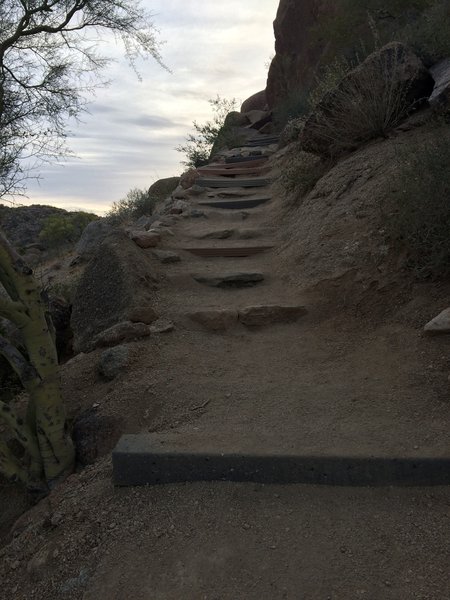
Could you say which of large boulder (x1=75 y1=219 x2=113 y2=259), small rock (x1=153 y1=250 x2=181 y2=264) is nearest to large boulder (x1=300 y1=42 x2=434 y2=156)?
small rock (x1=153 y1=250 x2=181 y2=264)

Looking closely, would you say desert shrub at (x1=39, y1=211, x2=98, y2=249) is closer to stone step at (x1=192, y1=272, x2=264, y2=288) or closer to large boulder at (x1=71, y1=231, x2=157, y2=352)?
large boulder at (x1=71, y1=231, x2=157, y2=352)

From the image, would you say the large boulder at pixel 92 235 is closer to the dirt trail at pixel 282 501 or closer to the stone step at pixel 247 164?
the stone step at pixel 247 164

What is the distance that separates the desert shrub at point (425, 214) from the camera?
3.76 metres

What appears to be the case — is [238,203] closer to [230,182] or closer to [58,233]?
[230,182]

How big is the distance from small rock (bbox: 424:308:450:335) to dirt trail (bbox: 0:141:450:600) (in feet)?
0.34

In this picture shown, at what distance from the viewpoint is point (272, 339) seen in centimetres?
439

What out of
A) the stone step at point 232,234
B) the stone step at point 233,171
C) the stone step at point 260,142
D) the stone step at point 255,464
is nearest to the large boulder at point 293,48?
the stone step at point 260,142

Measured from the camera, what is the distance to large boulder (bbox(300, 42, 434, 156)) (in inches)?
237

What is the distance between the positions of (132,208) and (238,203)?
601 centimetres

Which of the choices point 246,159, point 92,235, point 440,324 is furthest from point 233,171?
point 440,324

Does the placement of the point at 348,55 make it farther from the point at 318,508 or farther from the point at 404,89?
the point at 318,508

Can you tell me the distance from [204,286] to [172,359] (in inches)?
66.8

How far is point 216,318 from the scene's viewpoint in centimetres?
470

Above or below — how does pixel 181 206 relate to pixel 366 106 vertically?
below
